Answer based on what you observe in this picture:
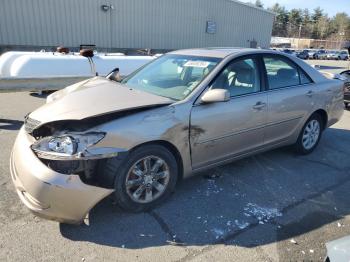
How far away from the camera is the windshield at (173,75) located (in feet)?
12.2

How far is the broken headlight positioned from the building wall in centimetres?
1290

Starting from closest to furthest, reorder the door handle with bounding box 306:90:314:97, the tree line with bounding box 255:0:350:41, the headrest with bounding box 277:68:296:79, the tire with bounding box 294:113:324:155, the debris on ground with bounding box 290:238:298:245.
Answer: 1. the debris on ground with bounding box 290:238:298:245
2. the headrest with bounding box 277:68:296:79
3. the door handle with bounding box 306:90:314:97
4. the tire with bounding box 294:113:324:155
5. the tree line with bounding box 255:0:350:41

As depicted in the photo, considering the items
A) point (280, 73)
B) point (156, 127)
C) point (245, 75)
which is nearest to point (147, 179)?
point (156, 127)

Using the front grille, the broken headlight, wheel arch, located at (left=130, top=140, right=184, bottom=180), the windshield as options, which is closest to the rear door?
the windshield

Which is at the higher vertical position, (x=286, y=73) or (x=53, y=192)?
(x=286, y=73)

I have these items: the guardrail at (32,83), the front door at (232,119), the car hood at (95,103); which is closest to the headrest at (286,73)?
the front door at (232,119)

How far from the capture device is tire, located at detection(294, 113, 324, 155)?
197 inches

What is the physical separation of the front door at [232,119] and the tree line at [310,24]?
332 feet

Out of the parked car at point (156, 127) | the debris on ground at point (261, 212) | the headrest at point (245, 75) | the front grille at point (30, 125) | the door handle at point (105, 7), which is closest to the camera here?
the parked car at point (156, 127)

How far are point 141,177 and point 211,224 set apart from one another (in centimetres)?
83

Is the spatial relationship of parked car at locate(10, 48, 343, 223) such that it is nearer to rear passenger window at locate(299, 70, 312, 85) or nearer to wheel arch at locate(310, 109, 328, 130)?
rear passenger window at locate(299, 70, 312, 85)

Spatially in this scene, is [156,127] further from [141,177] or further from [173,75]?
[173,75]

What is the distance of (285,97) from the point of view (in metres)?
4.43

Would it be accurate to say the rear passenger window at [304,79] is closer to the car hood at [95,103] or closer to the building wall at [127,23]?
the car hood at [95,103]
